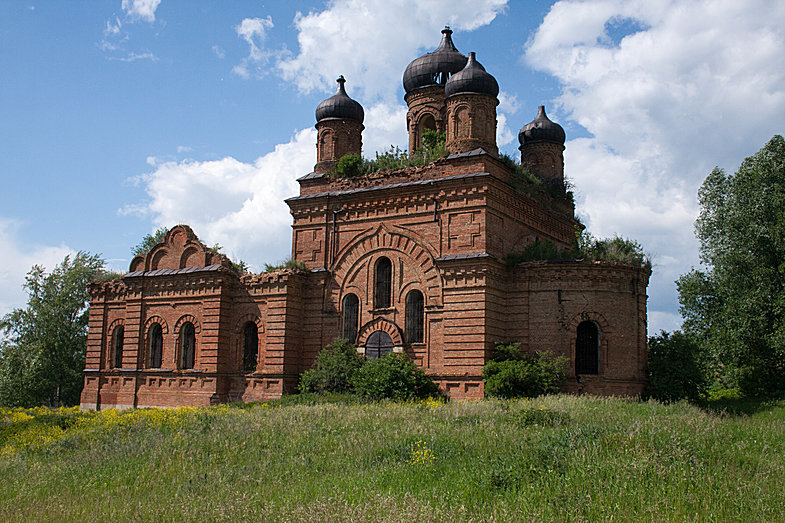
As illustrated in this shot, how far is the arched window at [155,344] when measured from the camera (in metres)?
27.9

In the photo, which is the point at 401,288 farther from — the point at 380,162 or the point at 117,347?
the point at 117,347

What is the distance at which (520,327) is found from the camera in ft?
75.6

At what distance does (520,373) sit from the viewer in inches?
822

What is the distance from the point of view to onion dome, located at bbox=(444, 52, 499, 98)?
24.5m

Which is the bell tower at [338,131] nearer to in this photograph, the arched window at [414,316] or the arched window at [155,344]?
the arched window at [414,316]

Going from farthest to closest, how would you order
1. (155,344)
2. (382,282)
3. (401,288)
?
1. (155,344)
2. (382,282)
3. (401,288)

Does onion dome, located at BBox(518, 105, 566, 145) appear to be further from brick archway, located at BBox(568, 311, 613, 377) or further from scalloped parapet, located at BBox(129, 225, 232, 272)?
scalloped parapet, located at BBox(129, 225, 232, 272)

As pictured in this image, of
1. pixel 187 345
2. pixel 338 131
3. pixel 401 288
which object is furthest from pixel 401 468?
pixel 338 131

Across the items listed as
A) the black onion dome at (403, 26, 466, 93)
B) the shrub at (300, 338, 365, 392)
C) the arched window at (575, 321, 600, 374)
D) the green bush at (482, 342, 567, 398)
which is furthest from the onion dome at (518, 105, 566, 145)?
the shrub at (300, 338, 365, 392)

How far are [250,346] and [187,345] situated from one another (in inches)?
109

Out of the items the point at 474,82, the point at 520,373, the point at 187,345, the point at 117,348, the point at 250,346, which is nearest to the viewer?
the point at 520,373

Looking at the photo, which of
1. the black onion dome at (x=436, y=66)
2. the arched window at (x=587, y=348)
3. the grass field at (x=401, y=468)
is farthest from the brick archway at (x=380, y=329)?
the black onion dome at (x=436, y=66)

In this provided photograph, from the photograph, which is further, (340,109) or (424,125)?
(424,125)

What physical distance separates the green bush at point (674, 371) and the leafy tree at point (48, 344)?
2661 centimetres
